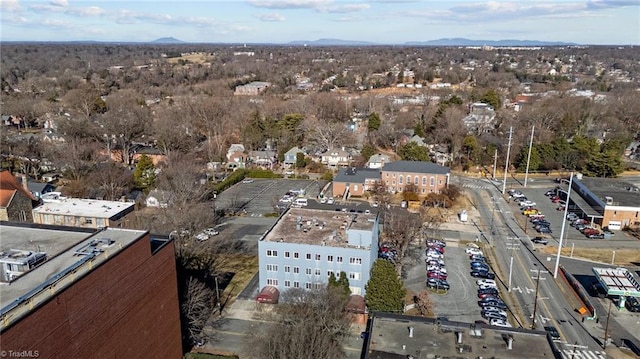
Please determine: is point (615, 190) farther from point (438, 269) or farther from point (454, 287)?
point (454, 287)

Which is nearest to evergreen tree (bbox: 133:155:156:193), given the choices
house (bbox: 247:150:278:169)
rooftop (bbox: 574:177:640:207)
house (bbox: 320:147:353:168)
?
house (bbox: 247:150:278:169)

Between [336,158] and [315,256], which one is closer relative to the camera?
[315,256]

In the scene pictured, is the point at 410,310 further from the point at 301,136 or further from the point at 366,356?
the point at 301,136

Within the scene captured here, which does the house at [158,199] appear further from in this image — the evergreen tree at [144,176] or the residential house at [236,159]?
the residential house at [236,159]

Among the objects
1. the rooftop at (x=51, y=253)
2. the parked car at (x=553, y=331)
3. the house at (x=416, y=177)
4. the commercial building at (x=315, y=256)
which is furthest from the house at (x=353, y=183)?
the rooftop at (x=51, y=253)

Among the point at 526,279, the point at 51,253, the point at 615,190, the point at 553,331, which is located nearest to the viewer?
the point at 51,253

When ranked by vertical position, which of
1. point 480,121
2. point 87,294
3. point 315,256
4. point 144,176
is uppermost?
point 87,294

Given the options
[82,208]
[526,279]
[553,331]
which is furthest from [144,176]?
[553,331]
